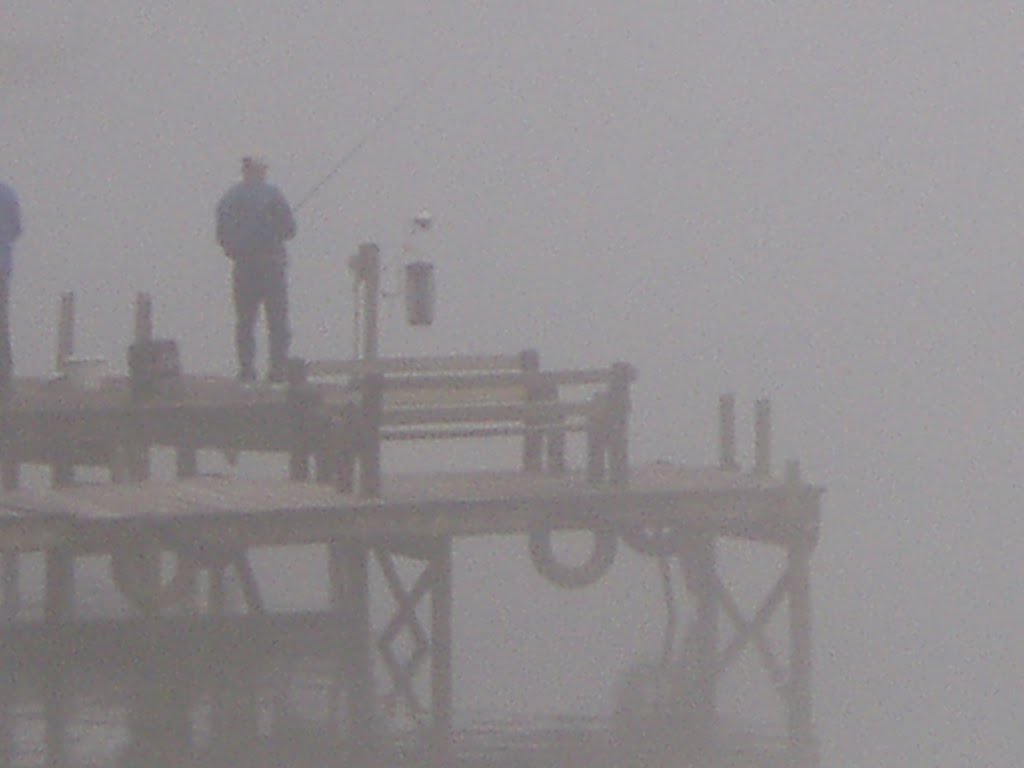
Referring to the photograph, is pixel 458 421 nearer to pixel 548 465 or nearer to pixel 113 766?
pixel 548 465

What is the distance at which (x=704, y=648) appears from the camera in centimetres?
2989

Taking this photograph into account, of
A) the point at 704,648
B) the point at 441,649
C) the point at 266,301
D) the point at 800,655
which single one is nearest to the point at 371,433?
the point at 266,301

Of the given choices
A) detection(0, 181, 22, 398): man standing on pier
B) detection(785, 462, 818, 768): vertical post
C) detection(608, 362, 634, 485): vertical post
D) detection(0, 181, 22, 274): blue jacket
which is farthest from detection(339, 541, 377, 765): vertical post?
detection(0, 181, 22, 274): blue jacket

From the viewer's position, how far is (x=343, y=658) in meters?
30.1

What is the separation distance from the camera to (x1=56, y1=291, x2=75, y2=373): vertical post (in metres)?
30.3

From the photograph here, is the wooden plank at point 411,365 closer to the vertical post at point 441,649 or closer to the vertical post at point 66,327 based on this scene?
the vertical post at point 441,649

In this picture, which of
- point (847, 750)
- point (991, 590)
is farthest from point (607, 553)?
point (991, 590)

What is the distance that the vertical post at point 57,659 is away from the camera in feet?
80.4

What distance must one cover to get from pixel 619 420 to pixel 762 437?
2040mm

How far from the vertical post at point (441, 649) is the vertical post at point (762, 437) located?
8.84ft

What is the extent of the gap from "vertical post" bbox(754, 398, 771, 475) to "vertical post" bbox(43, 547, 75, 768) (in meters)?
5.74

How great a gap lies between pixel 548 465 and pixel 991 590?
139 feet

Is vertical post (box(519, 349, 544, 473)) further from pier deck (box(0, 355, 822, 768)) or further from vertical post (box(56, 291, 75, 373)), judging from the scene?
vertical post (box(56, 291, 75, 373))

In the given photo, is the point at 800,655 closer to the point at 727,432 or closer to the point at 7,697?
the point at 727,432
